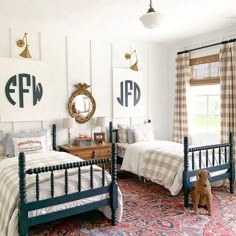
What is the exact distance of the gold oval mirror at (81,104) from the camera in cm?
482

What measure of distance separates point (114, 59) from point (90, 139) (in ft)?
5.46

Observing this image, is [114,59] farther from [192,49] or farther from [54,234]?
[54,234]

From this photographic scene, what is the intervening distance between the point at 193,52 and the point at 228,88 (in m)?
1.18

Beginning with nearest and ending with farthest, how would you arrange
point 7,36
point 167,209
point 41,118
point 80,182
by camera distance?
point 80,182 < point 167,209 < point 7,36 < point 41,118

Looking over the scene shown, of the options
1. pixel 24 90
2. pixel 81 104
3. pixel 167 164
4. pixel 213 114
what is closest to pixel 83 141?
pixel 81 104

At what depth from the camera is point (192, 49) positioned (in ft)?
17.5

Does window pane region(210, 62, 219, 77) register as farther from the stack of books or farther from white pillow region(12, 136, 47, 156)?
white pillow region(12, 136, 47, 156)

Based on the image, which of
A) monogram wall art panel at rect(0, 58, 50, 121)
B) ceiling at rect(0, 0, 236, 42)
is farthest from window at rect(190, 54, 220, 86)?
monogram wall art panel at rect(0, 58, 50, 121)

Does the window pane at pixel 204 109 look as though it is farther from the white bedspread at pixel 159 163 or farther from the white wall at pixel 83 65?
the white bedspread at pixel 159 163

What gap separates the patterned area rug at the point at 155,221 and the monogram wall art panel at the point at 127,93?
6.51 ft

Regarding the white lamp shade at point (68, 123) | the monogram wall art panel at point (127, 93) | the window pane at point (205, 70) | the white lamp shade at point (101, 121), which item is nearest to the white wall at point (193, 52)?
the window pane at point (205, 70)

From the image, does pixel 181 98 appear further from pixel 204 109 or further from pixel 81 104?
pixel 81 104

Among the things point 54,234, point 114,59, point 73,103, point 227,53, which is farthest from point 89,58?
point 54,234

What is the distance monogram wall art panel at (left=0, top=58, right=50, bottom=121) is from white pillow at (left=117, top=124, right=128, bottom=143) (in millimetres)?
1364
